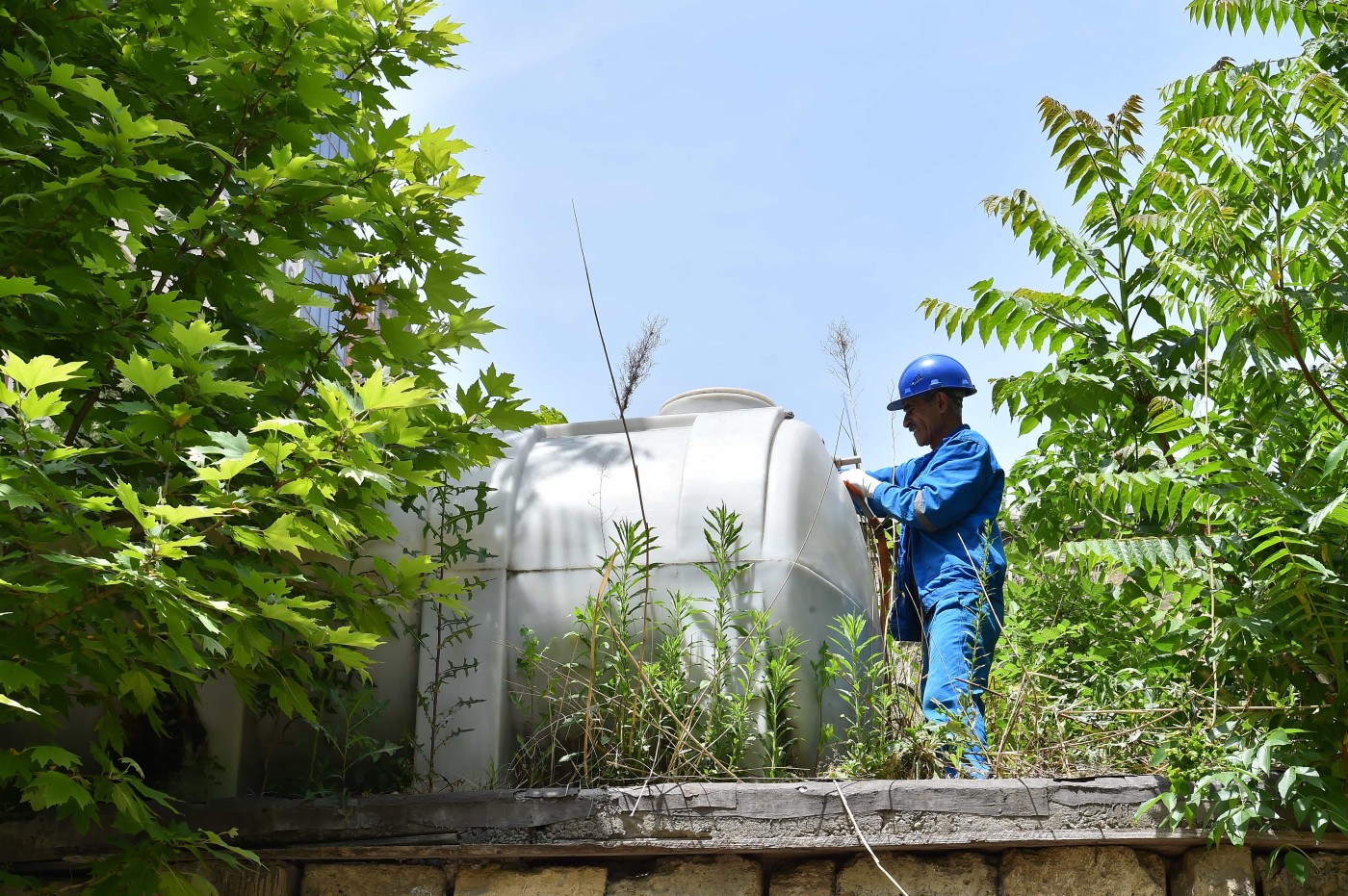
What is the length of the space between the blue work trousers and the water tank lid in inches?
42.8

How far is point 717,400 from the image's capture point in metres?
5.00

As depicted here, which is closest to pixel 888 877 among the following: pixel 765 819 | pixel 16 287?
pixel 765 819

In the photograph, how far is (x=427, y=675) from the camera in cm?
410

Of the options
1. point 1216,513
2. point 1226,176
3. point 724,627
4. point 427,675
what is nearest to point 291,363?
point 427,675

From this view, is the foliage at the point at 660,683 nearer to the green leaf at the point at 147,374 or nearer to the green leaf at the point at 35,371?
the green leaf at the point at 147,374

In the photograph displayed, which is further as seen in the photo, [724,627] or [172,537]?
[724,627]

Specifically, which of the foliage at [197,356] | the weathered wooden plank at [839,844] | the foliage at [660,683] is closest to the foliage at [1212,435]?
the weathered wooden plank at [839,844]

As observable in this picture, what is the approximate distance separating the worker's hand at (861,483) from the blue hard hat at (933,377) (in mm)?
516

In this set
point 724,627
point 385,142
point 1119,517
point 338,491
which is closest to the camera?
point 338,491

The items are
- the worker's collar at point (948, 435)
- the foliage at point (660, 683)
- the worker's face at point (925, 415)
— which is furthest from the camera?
the worker's face at point (925, 415)

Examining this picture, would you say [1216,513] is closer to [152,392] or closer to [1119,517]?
[1119,517]

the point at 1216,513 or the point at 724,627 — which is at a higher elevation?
the point at 1216,513

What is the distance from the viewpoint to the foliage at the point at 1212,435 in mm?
3562

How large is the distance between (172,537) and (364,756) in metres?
1.32
